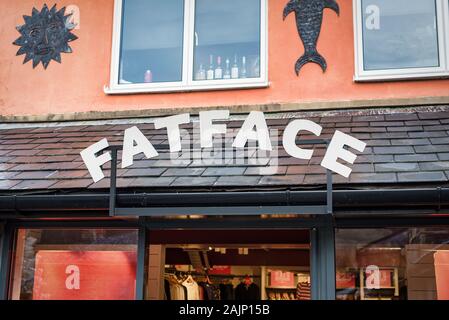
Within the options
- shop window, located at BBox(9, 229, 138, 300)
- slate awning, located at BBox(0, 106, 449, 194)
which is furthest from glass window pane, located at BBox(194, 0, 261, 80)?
shop window, located at BBox(9, 229, 138, 300)

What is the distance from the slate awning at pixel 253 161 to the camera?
5.26 m

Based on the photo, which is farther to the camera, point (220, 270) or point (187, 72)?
point (220, 270)

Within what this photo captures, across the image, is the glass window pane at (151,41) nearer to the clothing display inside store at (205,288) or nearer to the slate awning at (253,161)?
the slate awning at (253,161)

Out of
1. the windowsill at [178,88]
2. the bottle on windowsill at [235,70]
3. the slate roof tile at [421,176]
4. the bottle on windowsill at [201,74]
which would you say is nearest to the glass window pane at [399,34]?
the windowsill at [178,88]

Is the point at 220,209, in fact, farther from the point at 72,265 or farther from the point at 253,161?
the point at 72,265

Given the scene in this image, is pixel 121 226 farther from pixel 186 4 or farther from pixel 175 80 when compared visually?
pixel 186 4

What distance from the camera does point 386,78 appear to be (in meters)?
6.67

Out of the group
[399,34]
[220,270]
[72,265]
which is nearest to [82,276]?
[72,265]

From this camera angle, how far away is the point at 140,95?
725cm

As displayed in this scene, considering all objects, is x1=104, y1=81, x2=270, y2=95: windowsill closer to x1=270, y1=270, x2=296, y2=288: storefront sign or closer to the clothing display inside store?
the clothing display inside store

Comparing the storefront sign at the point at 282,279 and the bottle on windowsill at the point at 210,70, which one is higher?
the bottle on windowsill at the point at 210,70

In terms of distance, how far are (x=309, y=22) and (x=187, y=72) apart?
1.43m

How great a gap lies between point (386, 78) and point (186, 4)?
240cm
